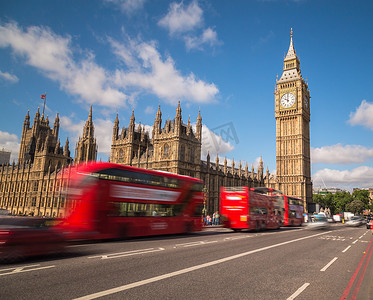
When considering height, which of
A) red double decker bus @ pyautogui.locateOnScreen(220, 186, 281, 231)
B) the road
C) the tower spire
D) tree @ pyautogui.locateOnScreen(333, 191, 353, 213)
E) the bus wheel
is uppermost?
the tower spire

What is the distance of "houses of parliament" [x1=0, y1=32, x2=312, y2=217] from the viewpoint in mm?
59156

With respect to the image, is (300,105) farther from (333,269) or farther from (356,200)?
(333,269)

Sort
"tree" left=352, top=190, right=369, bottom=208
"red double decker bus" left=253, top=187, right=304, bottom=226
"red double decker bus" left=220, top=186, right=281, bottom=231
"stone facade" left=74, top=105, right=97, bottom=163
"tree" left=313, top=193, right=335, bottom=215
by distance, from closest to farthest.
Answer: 1. "red double decker bus" left=220, top=186, right=281, bottom=231
2. "red double decker bus" left=253, top=187, right=304, bottom=226
3. "stone facade" left=74, top=105, right=97, bottom=163
4. "tree" left=352, top=190, right=369, bottom=208
5. "tree" left=313, top=193, right=335, bottom=215

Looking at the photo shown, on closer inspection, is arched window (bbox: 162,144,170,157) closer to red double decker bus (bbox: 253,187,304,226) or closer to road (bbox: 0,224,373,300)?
red double decker bus (bbox: 253,187,304,226)

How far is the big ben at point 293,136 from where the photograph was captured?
294ft

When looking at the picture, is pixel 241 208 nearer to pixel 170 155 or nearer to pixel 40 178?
pixel 170 155

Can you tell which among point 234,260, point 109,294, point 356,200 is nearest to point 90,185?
point 234,260

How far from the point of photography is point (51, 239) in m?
10.3

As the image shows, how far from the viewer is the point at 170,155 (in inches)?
2244

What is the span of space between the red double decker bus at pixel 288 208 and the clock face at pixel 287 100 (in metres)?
55.9

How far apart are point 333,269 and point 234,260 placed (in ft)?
11.6

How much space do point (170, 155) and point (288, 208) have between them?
83.4 ft

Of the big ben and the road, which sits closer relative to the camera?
the road

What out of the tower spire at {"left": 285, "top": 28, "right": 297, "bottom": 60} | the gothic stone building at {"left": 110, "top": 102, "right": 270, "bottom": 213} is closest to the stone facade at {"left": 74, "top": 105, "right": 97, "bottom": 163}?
the gothic stone building at {"left": 110, "top": 102, "right": 270, "bottom": 213}
